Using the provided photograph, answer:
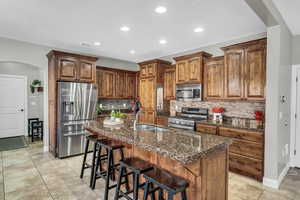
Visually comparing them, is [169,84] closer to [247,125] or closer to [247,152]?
[247,125]

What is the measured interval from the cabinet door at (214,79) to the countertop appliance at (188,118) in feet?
1.73

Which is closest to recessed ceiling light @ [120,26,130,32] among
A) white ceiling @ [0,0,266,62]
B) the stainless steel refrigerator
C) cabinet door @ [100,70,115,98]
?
white ceiling @ [0,0,266,62]

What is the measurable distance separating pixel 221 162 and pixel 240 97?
2.00m

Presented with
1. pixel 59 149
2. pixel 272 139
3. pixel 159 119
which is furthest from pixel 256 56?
pixel 59 149

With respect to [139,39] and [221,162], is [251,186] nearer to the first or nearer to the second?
[221,162]

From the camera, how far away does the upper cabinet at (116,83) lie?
5422mm

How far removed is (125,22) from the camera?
313 centimetres

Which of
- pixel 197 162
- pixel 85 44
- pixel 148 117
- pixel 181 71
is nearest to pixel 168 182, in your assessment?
pixel 197 162

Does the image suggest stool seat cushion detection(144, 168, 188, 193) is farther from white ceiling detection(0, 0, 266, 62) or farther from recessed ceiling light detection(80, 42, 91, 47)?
recessed ceiling light detection(80, 42, 91, 47)

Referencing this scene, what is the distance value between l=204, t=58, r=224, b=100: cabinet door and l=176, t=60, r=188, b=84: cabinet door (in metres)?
0.54

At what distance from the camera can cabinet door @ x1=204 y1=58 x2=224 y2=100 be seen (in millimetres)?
3770

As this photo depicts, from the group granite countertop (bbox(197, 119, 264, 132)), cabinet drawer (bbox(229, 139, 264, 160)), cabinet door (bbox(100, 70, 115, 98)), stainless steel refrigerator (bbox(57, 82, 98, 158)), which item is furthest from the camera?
cabinet door (bbox(100, 70, 115, 98))

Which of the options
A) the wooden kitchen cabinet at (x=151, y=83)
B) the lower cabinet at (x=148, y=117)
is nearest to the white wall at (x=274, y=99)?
the wooden kitchen cabinet at (x=151, y=83)

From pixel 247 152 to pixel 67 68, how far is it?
4429mm
